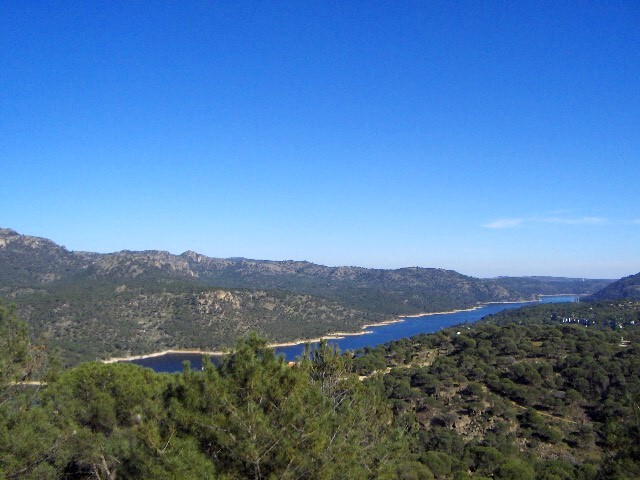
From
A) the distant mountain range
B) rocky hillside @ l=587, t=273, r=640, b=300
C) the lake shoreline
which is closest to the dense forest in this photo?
the lake shoreline

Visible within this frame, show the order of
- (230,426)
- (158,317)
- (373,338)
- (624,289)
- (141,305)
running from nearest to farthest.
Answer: (230,426)
(158,317)
(141,305)
(373,338)
(624,289)

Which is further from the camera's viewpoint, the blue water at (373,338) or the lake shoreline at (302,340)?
the lake shoreline at (302,340)

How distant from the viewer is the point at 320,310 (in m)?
121

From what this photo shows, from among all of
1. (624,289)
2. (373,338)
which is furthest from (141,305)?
(624,289)

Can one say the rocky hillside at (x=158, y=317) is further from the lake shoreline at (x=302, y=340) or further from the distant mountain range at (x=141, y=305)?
the lake shoreline at (x=302, y=340)

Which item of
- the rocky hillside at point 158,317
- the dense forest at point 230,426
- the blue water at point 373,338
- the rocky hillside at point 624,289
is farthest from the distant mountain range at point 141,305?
the rocky hillside at point 624,289

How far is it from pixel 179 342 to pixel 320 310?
43914mm

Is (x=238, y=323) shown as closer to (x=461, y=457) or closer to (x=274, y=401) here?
(x=461, y=457)

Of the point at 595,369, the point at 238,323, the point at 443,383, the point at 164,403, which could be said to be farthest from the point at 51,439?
the point at 238,323

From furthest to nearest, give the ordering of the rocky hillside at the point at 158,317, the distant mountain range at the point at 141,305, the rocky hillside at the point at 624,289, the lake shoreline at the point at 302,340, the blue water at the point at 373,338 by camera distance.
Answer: the rocky hillside at the point at 624,289
the distant mountain range at the point at 141,305
the rocky hillside at the point at 158,317
the lake shoreline at the point at 302,340
the blue water at the point at 373,338

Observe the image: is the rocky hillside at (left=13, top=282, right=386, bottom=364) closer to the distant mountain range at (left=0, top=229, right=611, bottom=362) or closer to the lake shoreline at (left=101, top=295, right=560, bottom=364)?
the distant mountain range at (left=0, top=229, right=611, bottom=362)

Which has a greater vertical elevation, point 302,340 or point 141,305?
point 141,305

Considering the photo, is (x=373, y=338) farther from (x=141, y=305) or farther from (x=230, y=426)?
(x=230, y=426)

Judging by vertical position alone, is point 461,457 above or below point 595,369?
below
